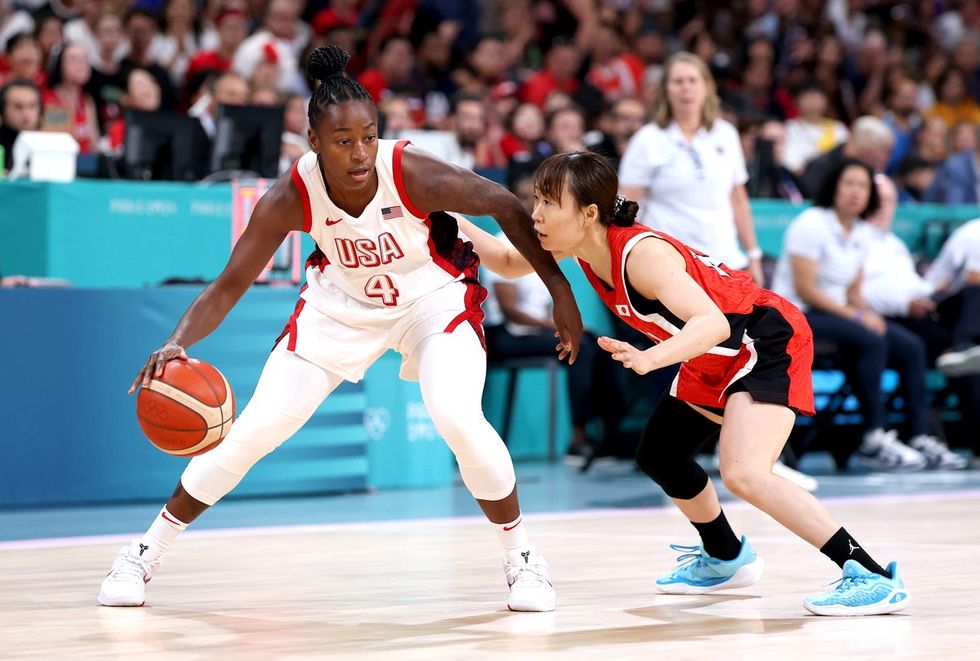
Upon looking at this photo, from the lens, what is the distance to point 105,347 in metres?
7.13

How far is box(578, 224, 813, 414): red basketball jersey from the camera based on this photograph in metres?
4.30

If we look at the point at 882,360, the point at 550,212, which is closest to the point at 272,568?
the point at 550,212

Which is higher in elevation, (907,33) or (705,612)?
(907,33)

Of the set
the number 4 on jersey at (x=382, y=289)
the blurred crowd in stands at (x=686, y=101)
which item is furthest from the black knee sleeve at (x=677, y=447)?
the blurred crowd in stands at (x=686, y=101)

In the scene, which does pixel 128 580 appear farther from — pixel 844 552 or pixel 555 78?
pixel 555 78

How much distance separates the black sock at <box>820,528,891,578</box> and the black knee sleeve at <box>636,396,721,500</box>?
0.51 m

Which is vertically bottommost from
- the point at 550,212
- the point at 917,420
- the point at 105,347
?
the point at 917,420

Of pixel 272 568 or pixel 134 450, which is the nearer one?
pixel 272 568

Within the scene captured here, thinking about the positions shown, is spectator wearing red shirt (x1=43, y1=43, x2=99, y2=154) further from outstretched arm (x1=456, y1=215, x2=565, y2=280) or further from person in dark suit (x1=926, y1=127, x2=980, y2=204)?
person in dark suit (x1=926, y1=127, x2=980, y2=204)

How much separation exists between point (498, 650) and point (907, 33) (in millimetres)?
13629

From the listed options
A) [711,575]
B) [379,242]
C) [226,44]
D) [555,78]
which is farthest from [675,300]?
[555,78]

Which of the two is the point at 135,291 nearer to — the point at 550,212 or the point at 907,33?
the point at 550,212

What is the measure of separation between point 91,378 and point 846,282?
4.42 meters

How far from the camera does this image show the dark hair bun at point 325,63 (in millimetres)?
4414
